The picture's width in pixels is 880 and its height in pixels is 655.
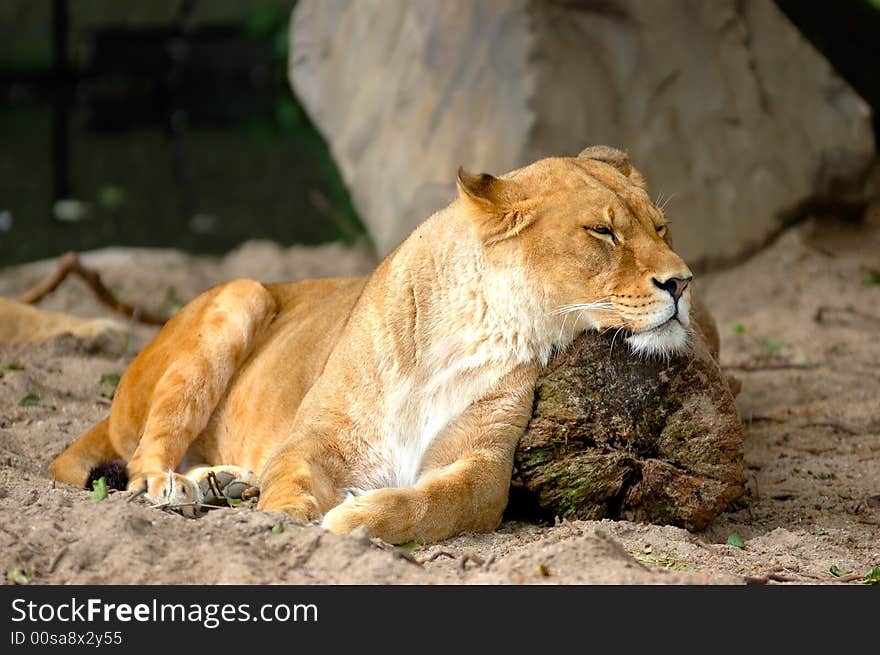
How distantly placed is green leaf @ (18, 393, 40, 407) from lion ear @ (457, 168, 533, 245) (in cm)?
227

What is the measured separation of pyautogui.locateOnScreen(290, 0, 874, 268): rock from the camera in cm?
767

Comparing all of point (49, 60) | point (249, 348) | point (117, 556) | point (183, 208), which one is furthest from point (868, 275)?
point (49, 60)

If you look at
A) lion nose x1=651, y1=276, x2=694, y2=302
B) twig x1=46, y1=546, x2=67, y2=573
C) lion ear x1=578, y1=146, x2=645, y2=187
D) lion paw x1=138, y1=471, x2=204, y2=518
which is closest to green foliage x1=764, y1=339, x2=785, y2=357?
lion ear x1=578, y1=146, x2=645, y2=187

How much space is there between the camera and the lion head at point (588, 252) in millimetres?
3975

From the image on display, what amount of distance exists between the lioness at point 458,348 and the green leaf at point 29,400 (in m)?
0.80

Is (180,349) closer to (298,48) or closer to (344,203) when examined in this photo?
(298,48)

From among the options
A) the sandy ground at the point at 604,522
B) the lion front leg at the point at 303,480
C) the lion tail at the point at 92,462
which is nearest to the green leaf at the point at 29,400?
the sandy ground at the point at 604,522

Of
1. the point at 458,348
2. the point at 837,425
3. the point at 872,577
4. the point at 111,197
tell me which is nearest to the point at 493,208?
the point at 458,348

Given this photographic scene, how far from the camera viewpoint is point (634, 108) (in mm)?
7852

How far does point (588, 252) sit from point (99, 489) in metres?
1.65

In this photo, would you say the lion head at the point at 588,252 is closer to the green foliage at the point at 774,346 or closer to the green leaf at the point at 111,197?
the green foliage at the point at 774,346

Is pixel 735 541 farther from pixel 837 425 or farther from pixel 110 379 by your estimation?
pixel 110 379

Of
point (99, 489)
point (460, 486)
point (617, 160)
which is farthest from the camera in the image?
point (617, 160)

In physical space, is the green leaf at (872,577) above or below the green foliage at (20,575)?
below
